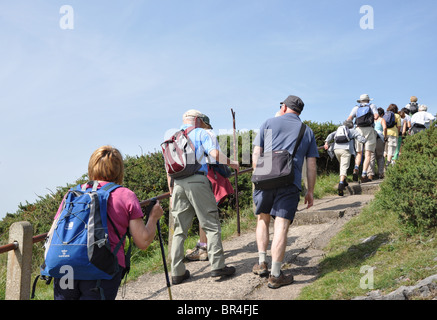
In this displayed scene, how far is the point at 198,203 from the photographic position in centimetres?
495

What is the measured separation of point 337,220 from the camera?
732cm

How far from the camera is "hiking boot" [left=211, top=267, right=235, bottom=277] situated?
5090mm

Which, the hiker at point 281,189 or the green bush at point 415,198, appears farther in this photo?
the green bush at point 415,198

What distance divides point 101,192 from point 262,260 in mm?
2716

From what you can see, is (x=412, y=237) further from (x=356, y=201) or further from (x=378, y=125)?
(x=378, y=125)

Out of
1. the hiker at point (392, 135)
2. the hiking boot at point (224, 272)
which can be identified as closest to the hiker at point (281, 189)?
the hiking boot at point (224, 272)

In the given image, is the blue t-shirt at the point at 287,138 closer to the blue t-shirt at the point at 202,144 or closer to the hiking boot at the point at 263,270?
the blue t-shirt at the point at 202,144

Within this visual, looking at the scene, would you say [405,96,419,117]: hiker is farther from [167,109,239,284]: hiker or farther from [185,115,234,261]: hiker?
[167,109,239,284]: hiker

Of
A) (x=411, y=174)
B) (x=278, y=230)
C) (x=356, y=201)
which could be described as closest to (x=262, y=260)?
(x=278, y=230)

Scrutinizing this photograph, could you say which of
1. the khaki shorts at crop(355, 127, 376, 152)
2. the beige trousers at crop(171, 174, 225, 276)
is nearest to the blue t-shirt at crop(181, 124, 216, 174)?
the beige trousers at crop(171, 174, 225, 276)

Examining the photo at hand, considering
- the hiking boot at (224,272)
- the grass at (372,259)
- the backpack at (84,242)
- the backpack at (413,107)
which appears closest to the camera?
the backpack at (84,242)

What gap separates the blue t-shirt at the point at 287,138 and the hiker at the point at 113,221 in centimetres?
225

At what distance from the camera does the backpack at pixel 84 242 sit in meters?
2.65

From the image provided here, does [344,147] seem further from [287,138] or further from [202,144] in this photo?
[202,144]
